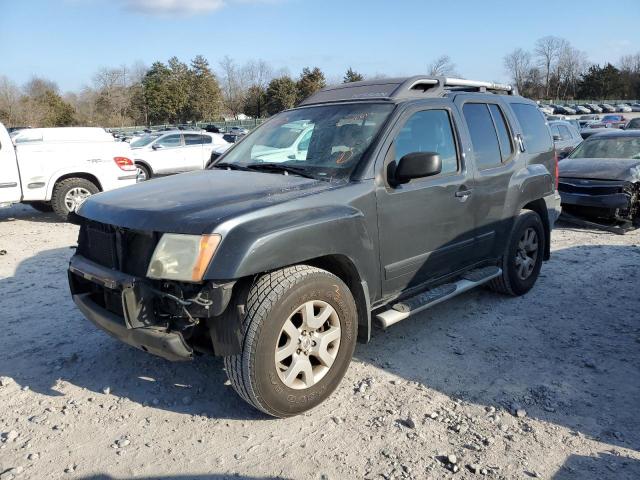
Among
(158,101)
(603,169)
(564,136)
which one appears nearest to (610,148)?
(603,169)

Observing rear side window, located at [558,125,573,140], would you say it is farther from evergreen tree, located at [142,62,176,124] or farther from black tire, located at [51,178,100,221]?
evergreen tree, located at [142,62,176,124]

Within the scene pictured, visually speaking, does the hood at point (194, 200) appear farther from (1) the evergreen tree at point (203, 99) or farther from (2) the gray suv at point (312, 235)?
(1) the evergreen tree at point (203, 99)

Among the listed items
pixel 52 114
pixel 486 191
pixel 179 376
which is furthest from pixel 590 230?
pixel 52 114

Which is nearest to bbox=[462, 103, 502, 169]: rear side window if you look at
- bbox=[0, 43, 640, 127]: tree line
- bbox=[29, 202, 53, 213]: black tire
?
bbox=[29, 202, 53, 213]: black tire

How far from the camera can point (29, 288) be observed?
5645mm

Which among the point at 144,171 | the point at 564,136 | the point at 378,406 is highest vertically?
the point at 564,136

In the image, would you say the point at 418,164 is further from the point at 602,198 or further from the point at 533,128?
the point at 602,198

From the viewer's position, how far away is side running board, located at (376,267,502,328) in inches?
146

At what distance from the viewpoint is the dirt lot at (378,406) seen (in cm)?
279

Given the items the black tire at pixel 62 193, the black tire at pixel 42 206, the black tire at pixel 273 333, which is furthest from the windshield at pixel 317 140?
the black tire at pixel 42 206

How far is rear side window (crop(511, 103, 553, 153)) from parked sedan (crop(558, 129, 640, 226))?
335cm

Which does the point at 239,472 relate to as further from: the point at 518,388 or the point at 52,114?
the point at 52,114

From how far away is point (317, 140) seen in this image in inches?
158

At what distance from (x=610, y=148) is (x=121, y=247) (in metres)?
9.33
